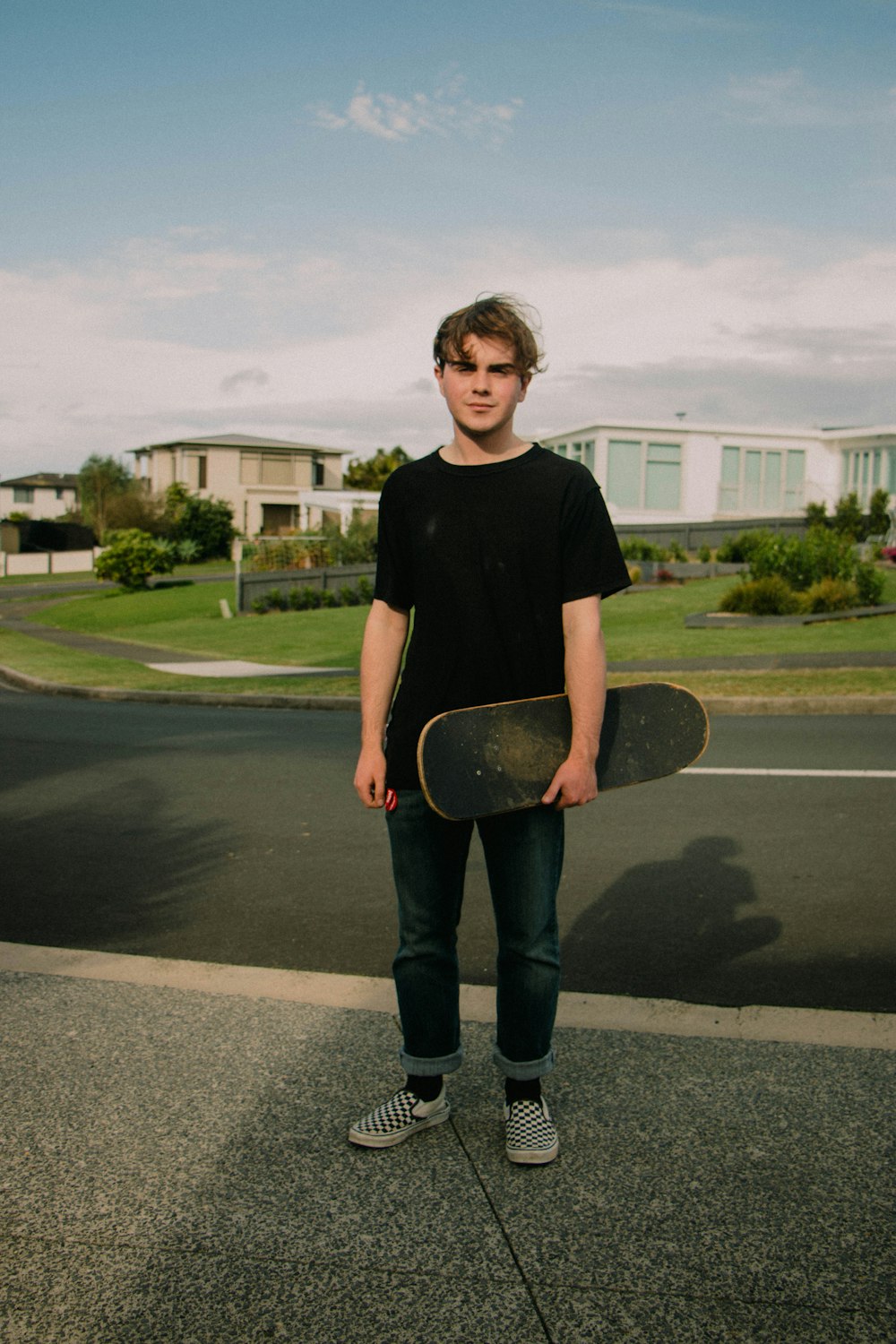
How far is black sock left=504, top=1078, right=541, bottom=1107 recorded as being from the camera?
2932mm

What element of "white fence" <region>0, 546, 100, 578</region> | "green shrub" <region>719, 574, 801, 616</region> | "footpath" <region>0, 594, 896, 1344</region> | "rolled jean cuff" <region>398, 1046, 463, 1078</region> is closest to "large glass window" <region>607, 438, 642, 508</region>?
"green shrub" <region>719, 574, 801, 616</region>

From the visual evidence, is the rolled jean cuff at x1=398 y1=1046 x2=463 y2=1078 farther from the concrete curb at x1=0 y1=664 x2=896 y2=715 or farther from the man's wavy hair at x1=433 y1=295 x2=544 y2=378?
the concrete curb at x1=0 y1=664 x2=896 y2=715

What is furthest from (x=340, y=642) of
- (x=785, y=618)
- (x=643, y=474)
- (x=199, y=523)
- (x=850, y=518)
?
(x=199, y=523)

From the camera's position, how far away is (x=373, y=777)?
2922mm

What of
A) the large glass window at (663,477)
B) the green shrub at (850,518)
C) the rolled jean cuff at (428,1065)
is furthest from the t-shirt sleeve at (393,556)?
the large glass window at (663,477)

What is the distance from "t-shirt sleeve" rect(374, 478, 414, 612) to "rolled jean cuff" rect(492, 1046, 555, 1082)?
1.18 metres

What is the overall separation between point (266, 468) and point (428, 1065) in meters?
71.6

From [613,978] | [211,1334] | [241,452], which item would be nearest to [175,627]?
[613,978]

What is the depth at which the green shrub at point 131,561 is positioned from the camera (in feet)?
128

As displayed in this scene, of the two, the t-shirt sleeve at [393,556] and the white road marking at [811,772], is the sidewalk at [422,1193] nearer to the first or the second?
the t-shirt sleeve at [393,556]

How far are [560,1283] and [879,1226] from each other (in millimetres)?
714

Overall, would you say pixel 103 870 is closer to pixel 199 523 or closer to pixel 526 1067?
pixel 526 1067

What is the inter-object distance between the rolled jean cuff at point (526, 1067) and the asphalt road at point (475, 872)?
108cm

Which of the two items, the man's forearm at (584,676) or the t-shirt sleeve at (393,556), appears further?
the t-shirt sleeve at (393,556)
